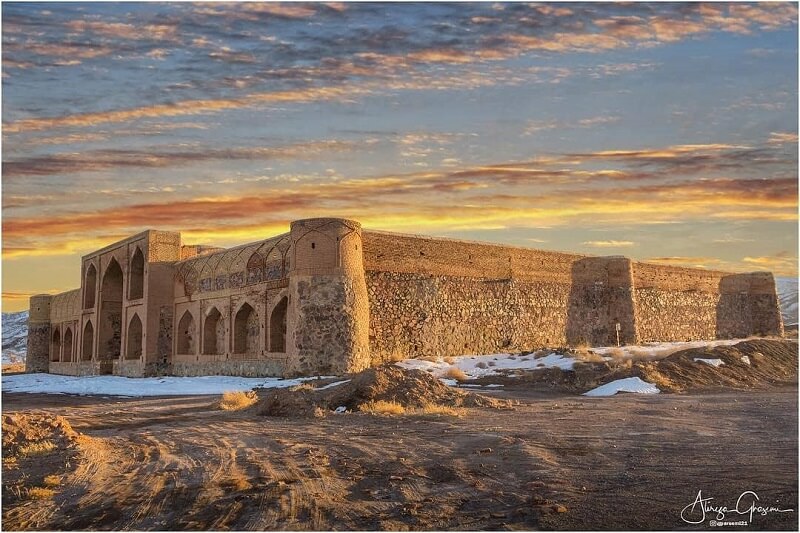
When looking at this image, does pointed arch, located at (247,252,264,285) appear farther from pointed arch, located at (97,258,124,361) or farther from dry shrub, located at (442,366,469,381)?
pointed arch, located at (97,258,124,361)

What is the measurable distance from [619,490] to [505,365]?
59.2 feet

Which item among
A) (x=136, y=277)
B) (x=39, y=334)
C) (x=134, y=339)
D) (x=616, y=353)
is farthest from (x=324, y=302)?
A: (x=39, y=334)

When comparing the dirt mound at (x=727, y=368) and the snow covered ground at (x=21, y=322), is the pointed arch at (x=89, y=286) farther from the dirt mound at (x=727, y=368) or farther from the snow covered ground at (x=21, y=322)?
the snow covered ground at (x=21, y=322)

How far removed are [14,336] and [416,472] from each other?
335 feet

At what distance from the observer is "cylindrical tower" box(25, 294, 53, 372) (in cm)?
4647

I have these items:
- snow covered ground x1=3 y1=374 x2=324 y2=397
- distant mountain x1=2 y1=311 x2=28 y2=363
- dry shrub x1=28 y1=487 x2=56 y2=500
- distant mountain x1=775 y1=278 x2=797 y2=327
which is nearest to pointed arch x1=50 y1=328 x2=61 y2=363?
snow covered ground x1=3 y1=374 x2=324 y2=397

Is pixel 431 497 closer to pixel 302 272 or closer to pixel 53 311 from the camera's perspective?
pixel 302 272

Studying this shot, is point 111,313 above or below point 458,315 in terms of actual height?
above

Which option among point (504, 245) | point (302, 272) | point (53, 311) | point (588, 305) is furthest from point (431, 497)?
point (53, 311)

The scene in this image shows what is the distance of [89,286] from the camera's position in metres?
38.4

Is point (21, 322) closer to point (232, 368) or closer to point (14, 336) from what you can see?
point (14, 336)

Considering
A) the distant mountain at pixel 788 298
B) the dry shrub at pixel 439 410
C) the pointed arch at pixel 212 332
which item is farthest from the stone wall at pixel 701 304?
the distant mountain at pixel 788 298

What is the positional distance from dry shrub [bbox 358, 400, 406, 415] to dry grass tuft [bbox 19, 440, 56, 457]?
5859mm

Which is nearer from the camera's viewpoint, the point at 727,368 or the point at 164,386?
the point at 727,368
